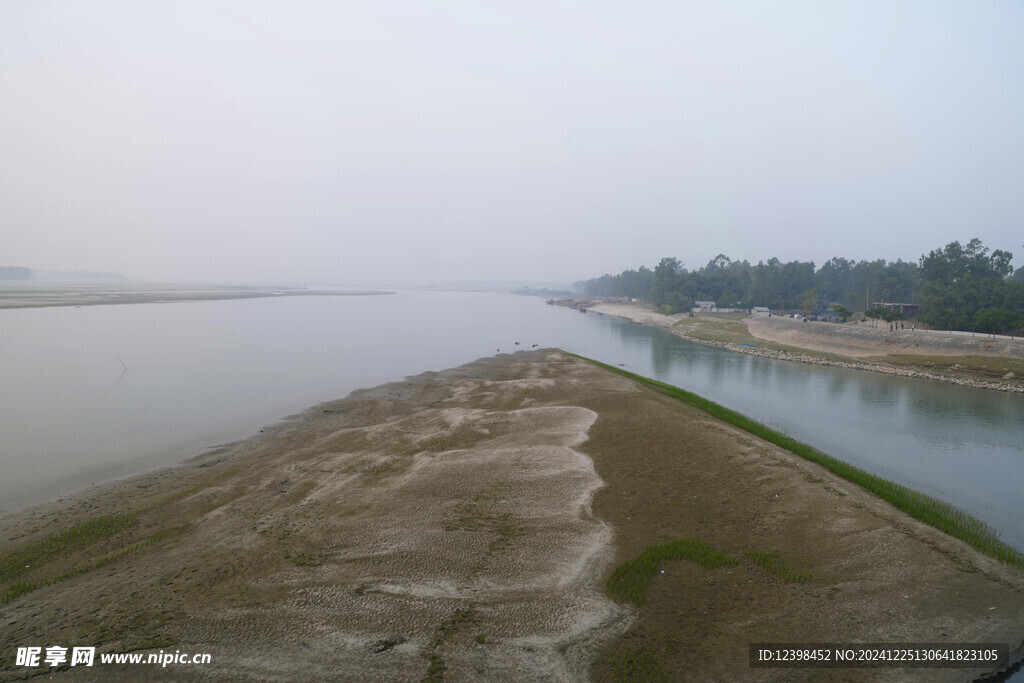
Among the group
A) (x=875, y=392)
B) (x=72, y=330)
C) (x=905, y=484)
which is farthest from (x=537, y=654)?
(x=72, y=330)

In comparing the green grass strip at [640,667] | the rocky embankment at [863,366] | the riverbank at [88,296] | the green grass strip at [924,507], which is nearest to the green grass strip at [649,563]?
the green grass strip at [640,667]

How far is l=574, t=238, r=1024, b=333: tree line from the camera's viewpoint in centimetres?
4344

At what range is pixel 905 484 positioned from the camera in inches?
584

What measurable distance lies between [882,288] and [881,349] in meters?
40.2

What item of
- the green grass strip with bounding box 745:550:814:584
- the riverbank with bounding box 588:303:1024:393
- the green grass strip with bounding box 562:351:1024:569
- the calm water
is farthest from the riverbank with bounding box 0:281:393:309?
the riverbank with bounding box 588:303:1024:393

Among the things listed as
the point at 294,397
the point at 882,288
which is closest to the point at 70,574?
the point at 294,397

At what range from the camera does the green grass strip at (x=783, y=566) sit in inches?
332

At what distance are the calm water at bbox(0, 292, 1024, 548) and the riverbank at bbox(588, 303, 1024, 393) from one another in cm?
264

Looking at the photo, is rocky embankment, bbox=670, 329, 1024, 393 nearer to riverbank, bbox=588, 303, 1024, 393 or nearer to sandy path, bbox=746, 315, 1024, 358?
riverbank, bbox=588, 303, 1024, 393

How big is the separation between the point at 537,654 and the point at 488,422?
12180 mm

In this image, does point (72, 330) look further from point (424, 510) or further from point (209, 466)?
point (424, 510)

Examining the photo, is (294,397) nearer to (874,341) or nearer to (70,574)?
(70,574)

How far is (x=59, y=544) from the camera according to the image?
9.91m

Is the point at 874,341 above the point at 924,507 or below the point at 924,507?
above
